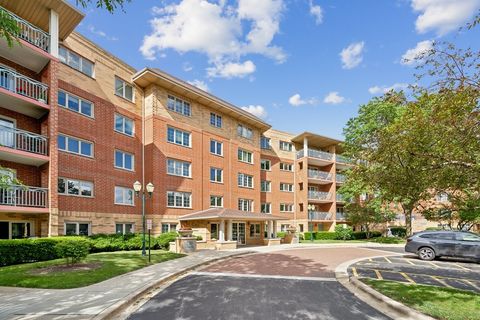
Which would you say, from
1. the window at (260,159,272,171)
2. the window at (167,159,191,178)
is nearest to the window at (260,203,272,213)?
the window at (260,159,272,171)

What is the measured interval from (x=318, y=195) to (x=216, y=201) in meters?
17.4

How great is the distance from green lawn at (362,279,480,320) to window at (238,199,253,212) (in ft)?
77.6

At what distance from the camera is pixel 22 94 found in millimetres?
17031

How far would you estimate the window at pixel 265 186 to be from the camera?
38.6 m

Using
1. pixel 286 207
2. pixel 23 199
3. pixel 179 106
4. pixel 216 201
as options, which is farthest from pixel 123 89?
pixel 286 207

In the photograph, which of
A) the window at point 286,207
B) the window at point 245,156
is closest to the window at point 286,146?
the window at point 286,207

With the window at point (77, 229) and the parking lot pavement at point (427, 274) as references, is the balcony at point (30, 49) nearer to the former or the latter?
the window at point (77, 229)

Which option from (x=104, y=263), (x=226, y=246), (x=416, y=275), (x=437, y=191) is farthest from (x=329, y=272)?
(x=226, y=246)

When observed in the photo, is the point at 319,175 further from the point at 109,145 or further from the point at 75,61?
the point at 75,61

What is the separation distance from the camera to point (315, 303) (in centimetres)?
825

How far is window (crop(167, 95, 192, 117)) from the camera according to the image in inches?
1072

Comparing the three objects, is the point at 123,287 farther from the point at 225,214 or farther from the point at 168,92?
the point at 168,92

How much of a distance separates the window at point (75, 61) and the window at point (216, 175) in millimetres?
13176

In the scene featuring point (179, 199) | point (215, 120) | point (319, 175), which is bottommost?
point (179, 199)
